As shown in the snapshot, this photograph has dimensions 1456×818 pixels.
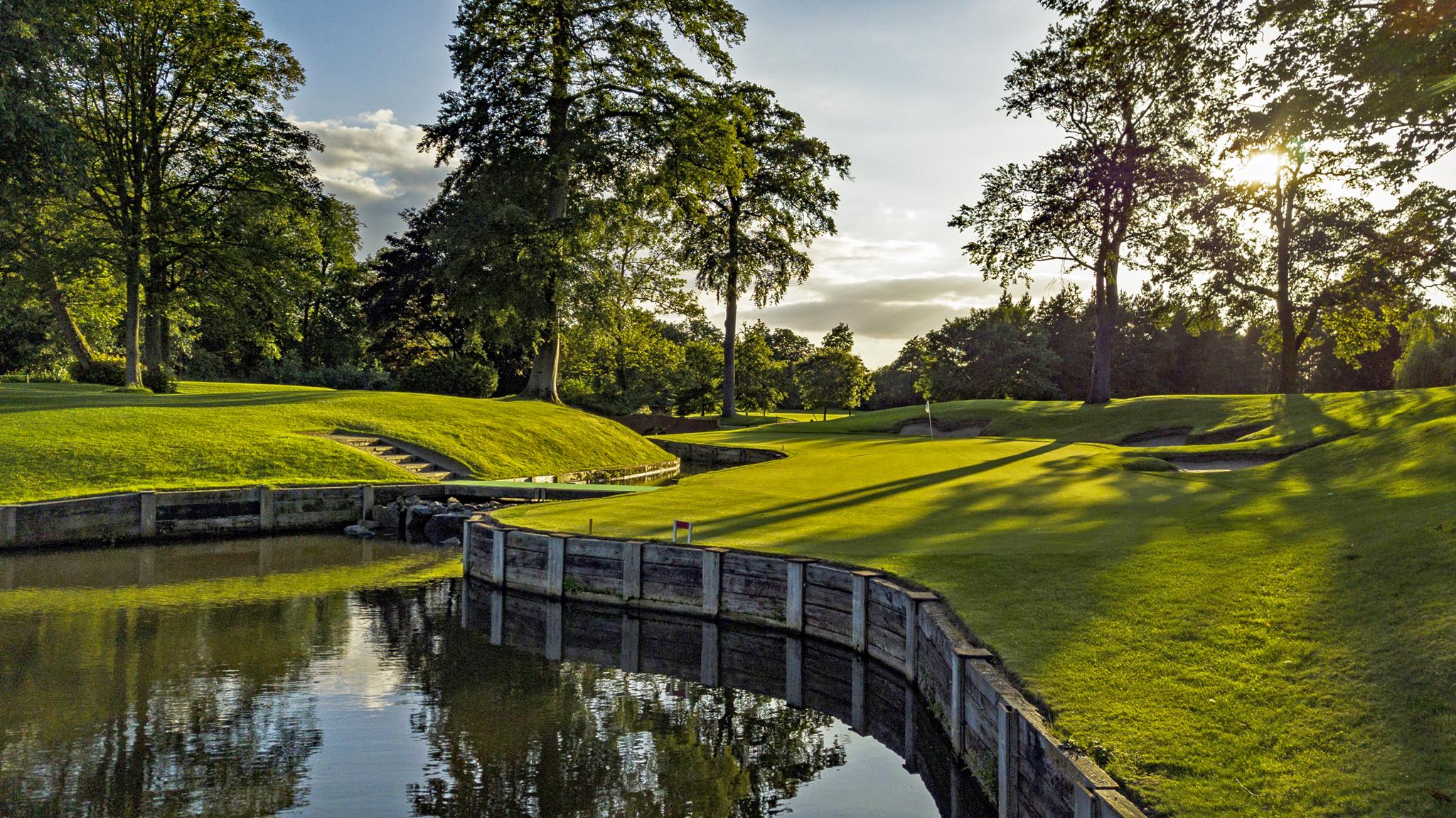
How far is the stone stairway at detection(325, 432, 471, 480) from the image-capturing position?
28062 mm

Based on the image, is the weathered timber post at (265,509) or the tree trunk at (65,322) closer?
the weathered timber post at (265,509)

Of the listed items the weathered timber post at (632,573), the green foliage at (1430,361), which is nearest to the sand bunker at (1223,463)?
the weathered timber post at (632,573)

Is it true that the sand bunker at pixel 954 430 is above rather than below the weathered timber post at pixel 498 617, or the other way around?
above

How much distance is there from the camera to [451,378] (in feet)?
173

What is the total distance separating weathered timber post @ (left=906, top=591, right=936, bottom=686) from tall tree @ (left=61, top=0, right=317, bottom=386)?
35474 millimetres

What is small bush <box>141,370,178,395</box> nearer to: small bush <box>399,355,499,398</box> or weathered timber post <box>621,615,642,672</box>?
small bush <box>399,355,499,398</box>

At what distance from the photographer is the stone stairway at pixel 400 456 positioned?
2806cm

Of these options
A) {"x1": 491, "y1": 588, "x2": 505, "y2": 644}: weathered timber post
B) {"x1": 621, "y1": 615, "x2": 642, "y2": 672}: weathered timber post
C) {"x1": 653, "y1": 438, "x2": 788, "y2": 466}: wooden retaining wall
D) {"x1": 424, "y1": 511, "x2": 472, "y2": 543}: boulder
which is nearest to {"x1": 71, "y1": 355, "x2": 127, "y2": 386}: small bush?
{"x1": 424, "y1": 511, "x2": 472, "y2": 543}: boulder

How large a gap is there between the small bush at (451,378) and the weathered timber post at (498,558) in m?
38.8

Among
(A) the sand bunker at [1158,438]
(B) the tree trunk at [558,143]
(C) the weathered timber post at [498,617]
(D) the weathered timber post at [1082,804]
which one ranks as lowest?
(C) the weathered timber post at [498,617]

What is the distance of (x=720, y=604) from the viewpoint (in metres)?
13.2

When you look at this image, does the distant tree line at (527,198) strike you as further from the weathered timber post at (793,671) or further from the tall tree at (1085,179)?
the weathered timber post at (793,671)

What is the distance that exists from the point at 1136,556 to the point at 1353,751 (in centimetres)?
559

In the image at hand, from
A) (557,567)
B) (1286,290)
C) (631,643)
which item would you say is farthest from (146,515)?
(1286,290)
